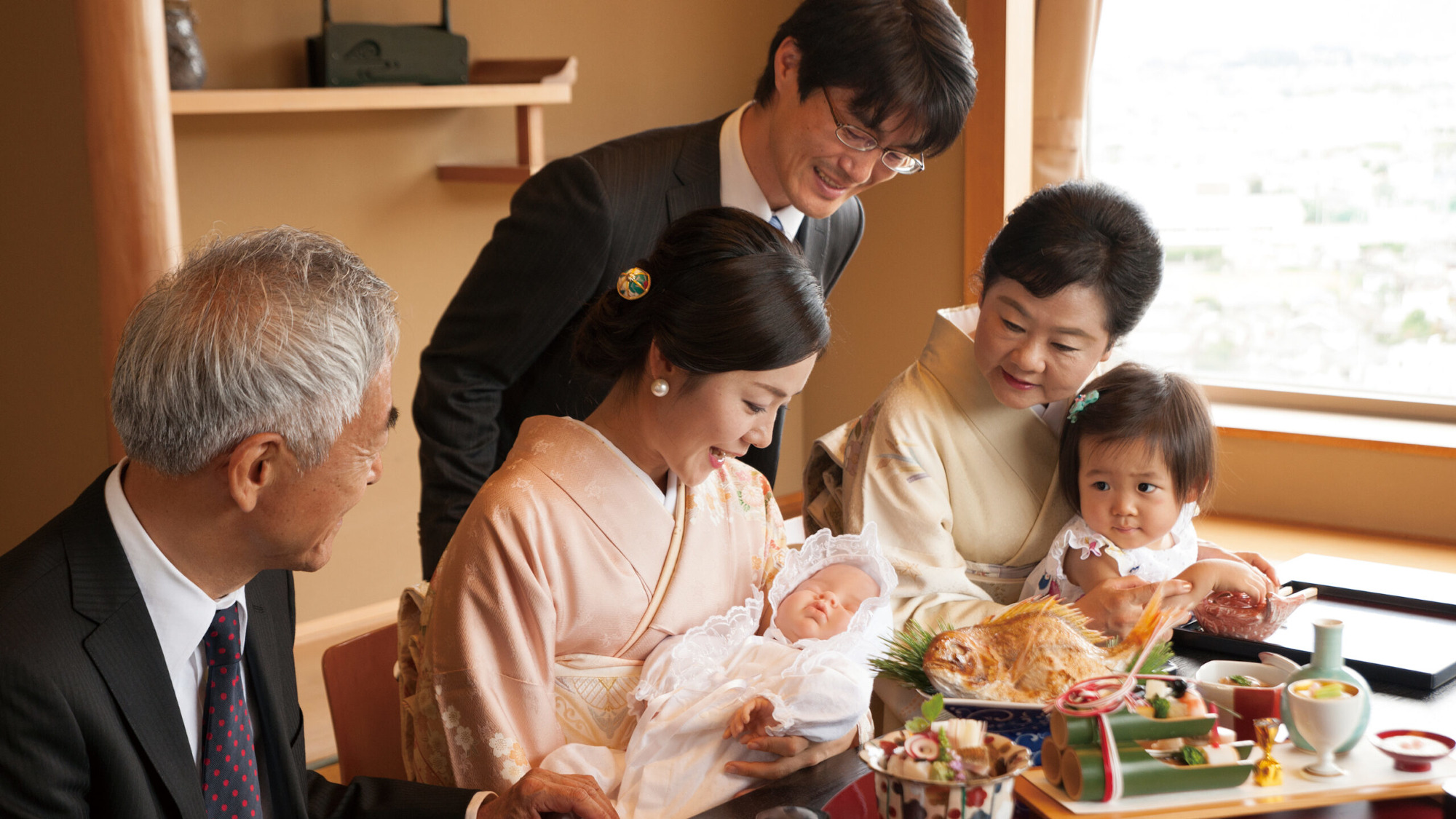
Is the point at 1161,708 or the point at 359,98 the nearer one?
the point at 1161,708

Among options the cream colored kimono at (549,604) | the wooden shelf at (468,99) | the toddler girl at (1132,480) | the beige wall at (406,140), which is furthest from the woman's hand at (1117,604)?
the beige wall at (406,140)

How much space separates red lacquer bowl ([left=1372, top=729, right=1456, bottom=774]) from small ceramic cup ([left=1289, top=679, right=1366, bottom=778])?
1.5 inches

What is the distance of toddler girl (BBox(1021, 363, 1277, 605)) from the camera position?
1751 millimetres

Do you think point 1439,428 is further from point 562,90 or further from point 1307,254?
point 562,90

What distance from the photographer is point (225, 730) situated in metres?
1.17

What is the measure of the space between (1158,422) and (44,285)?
2.94 m

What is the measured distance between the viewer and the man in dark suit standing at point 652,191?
1.74 m

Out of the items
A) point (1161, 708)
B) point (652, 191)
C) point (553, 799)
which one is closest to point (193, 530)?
point (553, 799)

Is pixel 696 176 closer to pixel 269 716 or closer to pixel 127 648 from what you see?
pixel 269 716

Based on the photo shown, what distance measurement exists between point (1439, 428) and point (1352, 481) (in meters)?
0.30

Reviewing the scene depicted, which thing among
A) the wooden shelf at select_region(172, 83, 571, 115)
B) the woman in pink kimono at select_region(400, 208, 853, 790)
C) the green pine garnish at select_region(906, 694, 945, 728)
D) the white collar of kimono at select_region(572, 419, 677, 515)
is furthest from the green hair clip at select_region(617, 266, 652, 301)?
the wooden shelf at select_region(172, 83, 571, 115)

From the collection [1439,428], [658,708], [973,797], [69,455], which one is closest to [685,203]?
[658,708]

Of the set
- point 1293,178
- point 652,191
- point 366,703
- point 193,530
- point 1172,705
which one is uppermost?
point 652,191

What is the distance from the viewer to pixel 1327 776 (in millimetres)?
1225
